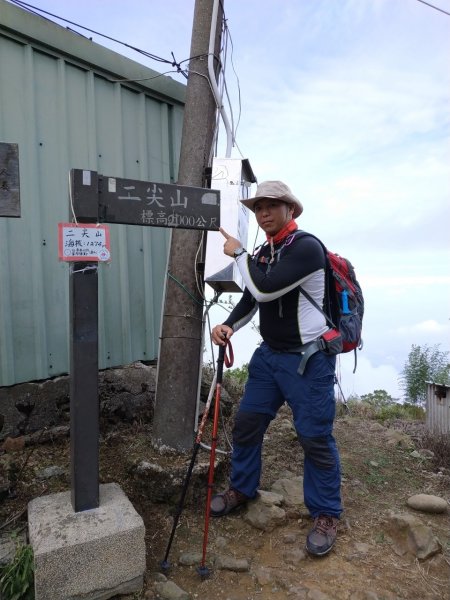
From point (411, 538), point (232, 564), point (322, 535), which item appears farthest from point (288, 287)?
point (411, 538)

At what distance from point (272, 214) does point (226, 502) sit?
7.54ft

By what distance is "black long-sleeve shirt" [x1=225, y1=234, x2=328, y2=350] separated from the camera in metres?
3.23

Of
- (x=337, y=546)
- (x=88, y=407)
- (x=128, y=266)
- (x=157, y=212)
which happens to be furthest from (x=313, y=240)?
(x=128, y=266)

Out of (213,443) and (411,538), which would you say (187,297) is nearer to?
(213,443)

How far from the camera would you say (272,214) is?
3.51 m

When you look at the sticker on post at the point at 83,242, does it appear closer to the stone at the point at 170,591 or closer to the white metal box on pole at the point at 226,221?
the white metal box on pole at the point at 226,221

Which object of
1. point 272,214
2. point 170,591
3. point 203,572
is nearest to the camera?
point 170,591

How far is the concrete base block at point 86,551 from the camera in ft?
8.95

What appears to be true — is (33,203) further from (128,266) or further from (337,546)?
(337,546)

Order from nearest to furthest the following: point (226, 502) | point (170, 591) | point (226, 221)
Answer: point (170, 591)
point (226, 502)
point (226, 221)

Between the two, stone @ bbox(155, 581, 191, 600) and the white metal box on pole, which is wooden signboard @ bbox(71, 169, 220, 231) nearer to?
the white metal box on pole

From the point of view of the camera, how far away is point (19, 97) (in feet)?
14.8

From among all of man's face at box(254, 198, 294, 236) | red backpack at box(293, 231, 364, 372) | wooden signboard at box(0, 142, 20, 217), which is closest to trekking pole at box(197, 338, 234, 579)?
red backpack at box(293, 231, 364, 372)

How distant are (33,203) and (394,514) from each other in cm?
431
